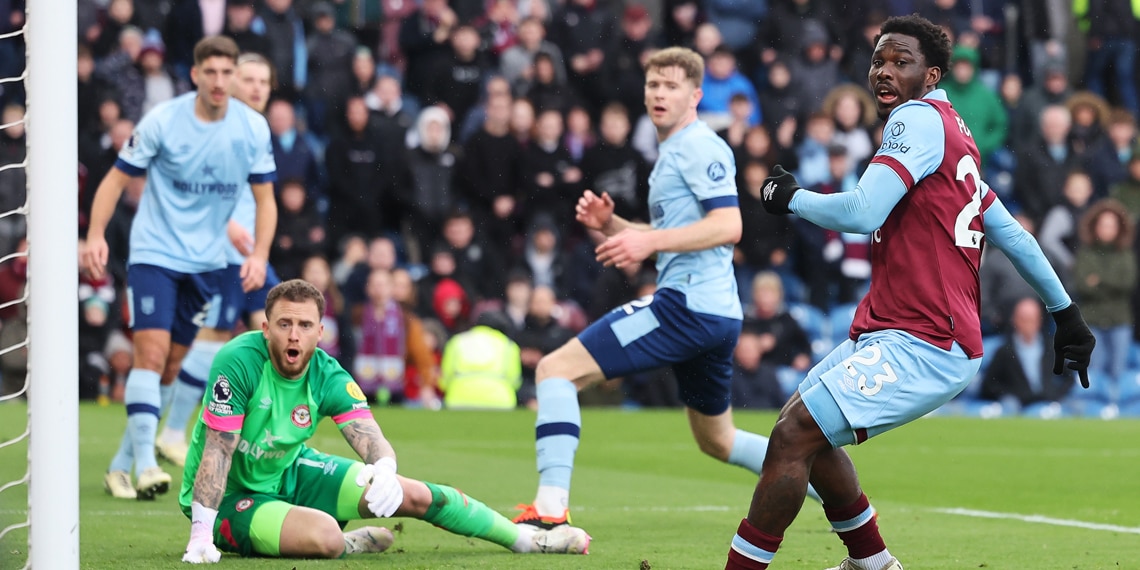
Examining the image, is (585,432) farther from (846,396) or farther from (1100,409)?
(846,396)

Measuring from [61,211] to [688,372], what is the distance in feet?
12.2

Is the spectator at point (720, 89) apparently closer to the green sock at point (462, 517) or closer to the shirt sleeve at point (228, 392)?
the green sock at point (462, 517)

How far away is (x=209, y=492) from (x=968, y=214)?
3.01 metres

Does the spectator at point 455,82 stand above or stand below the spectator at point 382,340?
above

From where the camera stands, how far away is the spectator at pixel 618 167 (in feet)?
56.3

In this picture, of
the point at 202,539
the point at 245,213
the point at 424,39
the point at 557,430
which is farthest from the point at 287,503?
the point at 424,39

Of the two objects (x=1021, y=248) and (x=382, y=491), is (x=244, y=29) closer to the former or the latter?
(x=382, y=491)

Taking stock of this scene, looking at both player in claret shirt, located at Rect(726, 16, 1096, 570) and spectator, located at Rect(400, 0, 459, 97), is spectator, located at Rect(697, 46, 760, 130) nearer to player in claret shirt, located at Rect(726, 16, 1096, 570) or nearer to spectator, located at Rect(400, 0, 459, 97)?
spectator, located at Rect(400, 0, 459, 97)

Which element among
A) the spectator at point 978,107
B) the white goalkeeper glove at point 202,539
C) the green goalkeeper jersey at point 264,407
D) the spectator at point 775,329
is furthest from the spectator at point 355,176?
the white goalkeeper glove at point 202,539

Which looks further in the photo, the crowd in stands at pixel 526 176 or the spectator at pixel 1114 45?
the spectator at pixel 1114 45

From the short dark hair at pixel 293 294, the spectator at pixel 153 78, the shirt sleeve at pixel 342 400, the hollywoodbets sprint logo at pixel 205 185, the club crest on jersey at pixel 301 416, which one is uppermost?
the spectator at pixel 153 78

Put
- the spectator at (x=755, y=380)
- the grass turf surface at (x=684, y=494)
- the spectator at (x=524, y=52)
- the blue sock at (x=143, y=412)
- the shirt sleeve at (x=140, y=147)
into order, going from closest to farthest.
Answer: the grass turf surface at (x=684, y=494), the blue sock at (x=143, y=412), the shirt sleeve at (x=140, y=147), the spectator at (x=755, y=380), the spectator at (x=524, y=52)

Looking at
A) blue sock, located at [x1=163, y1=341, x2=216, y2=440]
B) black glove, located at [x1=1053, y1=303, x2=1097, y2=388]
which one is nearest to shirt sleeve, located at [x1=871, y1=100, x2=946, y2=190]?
black glove, located at [x1=1053, y1=303, x2=1097, y2=388]

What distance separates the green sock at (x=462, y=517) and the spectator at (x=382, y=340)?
32.9ft
